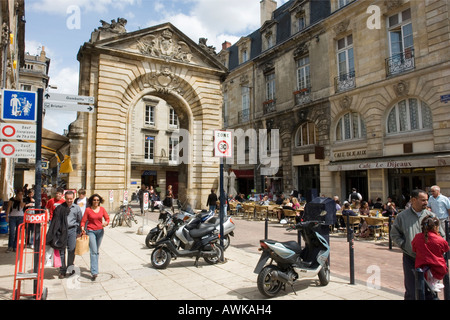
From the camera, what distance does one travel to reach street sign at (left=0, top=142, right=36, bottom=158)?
438 cm

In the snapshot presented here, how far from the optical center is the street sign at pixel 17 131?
14.4 feet

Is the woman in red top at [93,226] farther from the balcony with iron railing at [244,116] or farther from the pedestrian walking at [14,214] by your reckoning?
the balcony with iron railing at [244,116]

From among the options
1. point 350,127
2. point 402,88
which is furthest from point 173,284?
point 350,127

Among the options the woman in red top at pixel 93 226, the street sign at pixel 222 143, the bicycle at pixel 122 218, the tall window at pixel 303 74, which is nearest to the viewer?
the woman in red top at pixel 93 226

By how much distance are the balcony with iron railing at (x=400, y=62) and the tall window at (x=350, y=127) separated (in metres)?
2.88

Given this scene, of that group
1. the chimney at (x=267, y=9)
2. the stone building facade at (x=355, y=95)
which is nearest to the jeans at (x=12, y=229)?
the stone building facade at (x=355, y=95)

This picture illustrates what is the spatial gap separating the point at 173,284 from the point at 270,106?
68.4 ft

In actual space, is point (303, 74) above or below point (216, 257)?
above

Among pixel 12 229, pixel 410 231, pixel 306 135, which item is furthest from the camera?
pixel 306 135

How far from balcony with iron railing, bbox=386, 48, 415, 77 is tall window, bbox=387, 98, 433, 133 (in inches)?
62.4

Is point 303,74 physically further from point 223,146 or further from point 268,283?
point 268,283

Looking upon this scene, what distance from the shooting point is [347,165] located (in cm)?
1734

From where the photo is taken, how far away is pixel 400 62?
50.5 feet
